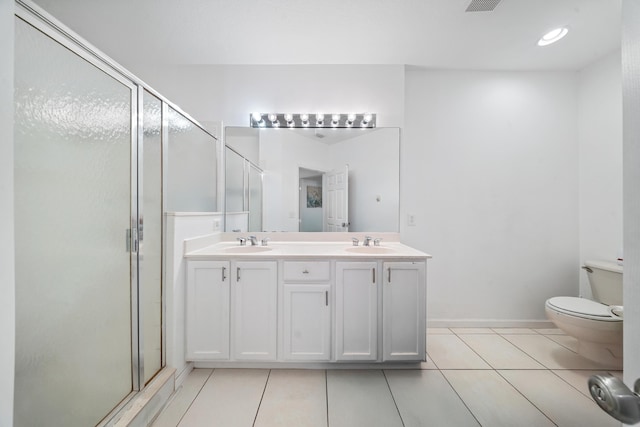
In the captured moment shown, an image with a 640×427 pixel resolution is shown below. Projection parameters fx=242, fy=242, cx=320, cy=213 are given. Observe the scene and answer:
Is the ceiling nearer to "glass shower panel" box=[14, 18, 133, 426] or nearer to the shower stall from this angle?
the shower stall

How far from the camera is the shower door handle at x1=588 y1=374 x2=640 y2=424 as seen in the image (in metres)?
0.34

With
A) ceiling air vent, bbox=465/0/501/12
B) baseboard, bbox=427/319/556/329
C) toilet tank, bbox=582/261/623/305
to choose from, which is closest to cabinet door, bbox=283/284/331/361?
baseboard, bbox=427/319/556/329

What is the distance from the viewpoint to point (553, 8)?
5.34 ft

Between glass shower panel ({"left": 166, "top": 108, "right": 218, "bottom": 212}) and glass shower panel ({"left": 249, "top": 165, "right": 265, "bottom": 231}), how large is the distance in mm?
314

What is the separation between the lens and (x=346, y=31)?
182 cm

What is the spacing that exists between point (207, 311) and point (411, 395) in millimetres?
1411

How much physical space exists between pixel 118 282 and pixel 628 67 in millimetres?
1851

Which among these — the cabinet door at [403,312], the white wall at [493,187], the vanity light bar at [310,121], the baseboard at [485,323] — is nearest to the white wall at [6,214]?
the cabinet door at [403,312]

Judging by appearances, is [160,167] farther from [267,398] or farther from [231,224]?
[267,398]

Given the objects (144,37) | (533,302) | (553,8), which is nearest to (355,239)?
(533,302)

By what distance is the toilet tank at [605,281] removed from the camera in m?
1.90

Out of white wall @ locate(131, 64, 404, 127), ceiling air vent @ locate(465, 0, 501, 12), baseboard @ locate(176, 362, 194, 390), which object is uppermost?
ceiling air vent @ locate(465, 0, 501, 12)

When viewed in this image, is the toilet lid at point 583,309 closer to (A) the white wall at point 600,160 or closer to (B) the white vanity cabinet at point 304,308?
(A) the white wall at point 600,160

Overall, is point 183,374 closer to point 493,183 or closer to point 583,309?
point 583,309
